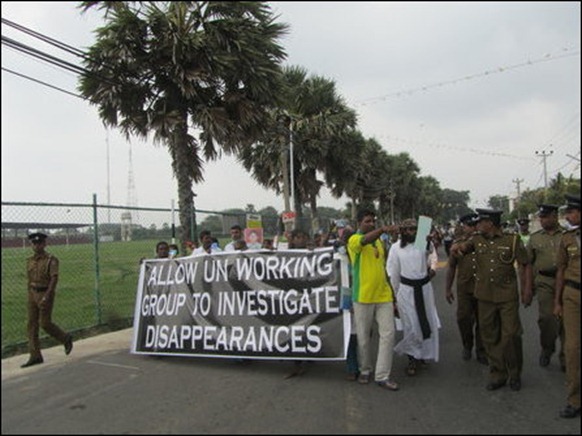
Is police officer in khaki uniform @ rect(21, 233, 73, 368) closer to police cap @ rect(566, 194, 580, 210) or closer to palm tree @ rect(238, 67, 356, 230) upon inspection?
police cap @ rect(566, 194, 580, 210)

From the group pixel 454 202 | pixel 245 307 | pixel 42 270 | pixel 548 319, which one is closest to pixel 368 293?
pixel 245 307

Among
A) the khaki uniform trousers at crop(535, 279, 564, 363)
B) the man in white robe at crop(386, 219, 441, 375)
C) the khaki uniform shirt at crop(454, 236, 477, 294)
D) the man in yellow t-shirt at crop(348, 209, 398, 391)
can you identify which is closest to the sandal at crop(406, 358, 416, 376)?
Answer: the man in white robe at crop(386, 219, 441, 375)

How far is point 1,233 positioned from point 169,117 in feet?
15.9

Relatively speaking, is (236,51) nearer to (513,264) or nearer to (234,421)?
(513,264)

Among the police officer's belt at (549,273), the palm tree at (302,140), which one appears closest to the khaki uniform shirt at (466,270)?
the police officer's belt at (549,273)

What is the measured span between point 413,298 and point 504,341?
3.68 ft

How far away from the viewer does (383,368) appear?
582 cm

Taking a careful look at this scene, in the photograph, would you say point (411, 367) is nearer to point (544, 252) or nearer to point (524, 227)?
point (544, 252)

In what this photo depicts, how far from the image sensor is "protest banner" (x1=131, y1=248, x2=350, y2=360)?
6.23 m

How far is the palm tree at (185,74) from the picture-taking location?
10727 millimetres

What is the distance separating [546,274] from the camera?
672 centimetres

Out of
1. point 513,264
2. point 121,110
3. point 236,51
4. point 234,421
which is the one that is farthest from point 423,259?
point 121,110

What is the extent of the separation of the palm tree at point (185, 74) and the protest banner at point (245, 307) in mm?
4543

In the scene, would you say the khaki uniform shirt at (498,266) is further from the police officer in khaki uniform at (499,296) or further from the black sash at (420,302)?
the black sash at (420,302)
